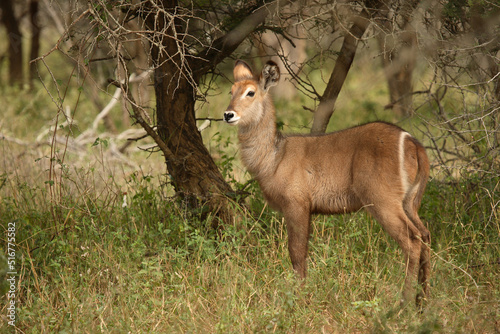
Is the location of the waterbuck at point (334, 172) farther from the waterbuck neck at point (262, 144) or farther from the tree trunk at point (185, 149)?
the tree trunk at point (185, 149)

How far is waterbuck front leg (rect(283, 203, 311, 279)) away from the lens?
4574 mm

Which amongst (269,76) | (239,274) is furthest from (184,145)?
(239,274)

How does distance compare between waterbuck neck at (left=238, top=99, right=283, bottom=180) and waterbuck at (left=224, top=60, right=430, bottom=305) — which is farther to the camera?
waterbuck neck at (left=238, top=99, right=283, bottom=180)

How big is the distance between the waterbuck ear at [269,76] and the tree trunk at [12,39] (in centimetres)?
1135

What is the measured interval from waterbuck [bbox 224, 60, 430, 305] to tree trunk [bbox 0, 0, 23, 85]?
11.5 metres

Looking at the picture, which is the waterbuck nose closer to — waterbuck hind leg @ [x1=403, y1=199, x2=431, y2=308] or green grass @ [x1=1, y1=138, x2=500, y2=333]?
green grass @ [x1=1, y1=138, x2=500, y2=333]

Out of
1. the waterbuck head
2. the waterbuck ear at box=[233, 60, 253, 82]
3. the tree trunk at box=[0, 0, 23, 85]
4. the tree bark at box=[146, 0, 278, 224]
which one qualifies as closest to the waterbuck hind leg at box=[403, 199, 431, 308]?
the waterbuck head

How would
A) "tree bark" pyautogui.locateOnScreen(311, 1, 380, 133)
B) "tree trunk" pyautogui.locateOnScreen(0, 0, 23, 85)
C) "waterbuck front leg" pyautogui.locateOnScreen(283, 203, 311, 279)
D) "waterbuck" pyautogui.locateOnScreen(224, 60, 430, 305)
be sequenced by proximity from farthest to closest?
"tree trunk" pyautogui.locateOnScreen(0, 0, 23, 85), "tree bark" pyautogui.locateOnScreen(311, 1, 380, 133), "waterbuck front leg" pyautogui.locateOnScreen(283, 203, 311, 279), "waterbuck" pyautogui.locateOnScreen(224, 60, 430, 305)

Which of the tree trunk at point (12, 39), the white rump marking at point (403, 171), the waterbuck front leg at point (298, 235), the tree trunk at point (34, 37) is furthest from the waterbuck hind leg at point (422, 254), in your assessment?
the tree trunk at point (12, 39)

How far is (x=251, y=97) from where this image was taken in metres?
5.02

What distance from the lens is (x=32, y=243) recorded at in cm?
491

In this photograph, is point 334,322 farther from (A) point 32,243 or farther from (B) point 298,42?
(B) point 298,42

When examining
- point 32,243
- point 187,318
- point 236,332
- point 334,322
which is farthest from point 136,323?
point 32,243

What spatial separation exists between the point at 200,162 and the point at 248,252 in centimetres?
99
